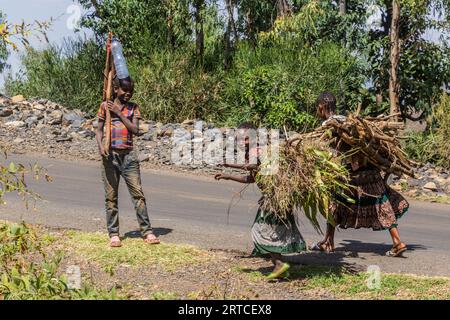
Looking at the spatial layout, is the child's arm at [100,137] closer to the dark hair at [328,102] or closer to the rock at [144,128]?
the dark hair at [328,102]

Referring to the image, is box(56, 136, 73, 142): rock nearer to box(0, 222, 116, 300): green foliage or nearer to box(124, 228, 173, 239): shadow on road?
box(124, 228, 173, 239): shadow on road

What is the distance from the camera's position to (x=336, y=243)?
33.7ft

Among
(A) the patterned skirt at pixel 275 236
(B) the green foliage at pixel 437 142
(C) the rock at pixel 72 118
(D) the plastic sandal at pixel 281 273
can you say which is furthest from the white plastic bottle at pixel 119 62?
(C) the rock at pixel 72 118

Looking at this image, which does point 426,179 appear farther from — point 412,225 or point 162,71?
point 162,71

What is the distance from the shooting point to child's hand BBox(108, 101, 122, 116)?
9.02m

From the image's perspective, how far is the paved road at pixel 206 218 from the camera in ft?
30.9

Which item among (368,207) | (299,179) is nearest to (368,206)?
(368,207)

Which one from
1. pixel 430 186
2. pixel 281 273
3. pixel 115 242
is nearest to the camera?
pixel 281 273

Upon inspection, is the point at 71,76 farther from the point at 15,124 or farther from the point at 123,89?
the point at 123,89

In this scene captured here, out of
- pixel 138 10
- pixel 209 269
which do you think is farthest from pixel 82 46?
pixel 209 269

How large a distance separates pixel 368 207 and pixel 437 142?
34.4ft

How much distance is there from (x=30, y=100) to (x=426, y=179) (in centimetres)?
1028

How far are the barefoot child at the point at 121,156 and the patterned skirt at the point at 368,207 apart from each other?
2101 millimetres

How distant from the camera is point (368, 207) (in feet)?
30.3
